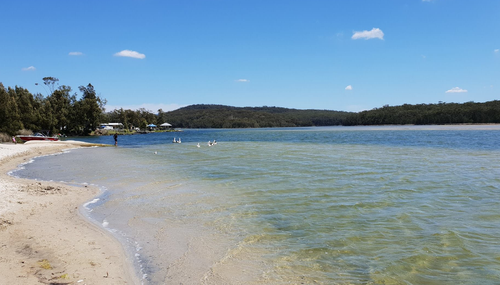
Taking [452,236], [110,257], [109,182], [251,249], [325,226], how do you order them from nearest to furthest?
[110,257]
[251,249]
[452,236]
[325,226]
[109,182]

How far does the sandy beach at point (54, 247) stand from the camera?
15.4 feet

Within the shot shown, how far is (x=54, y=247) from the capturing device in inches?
232

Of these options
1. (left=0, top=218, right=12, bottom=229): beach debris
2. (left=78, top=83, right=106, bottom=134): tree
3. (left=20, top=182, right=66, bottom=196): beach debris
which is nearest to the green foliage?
(left=78, top=83, right=106, bottom=134): tree

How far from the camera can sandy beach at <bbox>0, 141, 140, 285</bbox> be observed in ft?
15.4

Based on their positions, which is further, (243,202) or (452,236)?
(243,202)

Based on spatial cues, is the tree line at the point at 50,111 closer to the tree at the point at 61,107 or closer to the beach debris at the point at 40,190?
the tree at the point at 61,107

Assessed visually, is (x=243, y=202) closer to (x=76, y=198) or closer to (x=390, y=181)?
(x=76, y=198)

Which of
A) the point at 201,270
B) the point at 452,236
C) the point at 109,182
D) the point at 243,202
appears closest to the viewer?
the point at 201,270

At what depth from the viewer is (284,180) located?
14.1 m

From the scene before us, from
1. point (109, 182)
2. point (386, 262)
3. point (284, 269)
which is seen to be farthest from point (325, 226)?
point (109, 182)

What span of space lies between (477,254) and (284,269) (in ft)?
11.5

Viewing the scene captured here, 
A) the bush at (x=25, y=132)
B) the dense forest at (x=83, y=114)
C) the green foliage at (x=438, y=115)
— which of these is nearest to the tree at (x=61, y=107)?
the dense forest at (x=83, y=114)

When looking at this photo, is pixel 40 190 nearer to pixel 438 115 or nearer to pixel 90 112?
pixel 90 112

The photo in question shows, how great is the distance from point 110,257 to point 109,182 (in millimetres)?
9693
